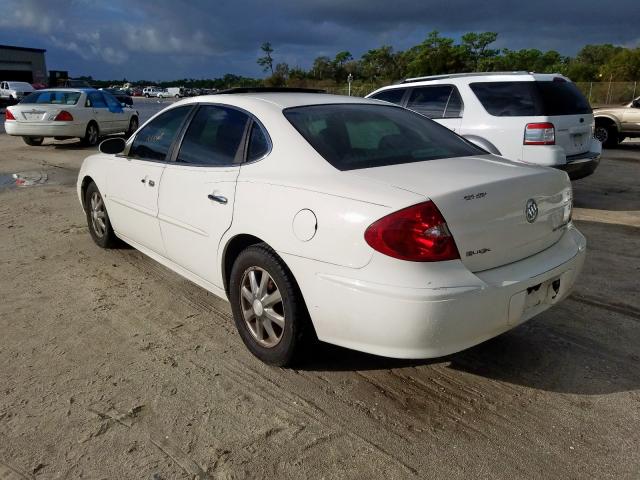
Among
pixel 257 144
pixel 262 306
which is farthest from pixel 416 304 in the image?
pixel 257 144

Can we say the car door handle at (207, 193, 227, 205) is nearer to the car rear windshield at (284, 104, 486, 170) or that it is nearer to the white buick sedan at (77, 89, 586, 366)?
the white buick sedan at (77, 89, 586, 366)

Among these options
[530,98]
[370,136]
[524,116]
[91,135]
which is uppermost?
[530,98]

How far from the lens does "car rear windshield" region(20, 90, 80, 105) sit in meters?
14.2

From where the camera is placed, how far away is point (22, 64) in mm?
76750

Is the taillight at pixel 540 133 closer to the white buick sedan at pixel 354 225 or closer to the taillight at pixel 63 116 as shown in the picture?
the white buick sedan at pixel 354 225

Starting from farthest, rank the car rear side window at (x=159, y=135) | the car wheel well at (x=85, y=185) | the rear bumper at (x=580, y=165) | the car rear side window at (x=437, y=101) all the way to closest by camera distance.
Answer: the car rear side window at (x=437, y=101)
the rear bumper at (x=580, y=165)
the car wheel well at (x=85, y=185)
the car rear side window at (x=159, y=135)

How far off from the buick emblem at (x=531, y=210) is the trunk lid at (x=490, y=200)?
2 cm

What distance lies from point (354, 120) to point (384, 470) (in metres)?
2.14

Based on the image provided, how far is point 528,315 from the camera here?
2811 mm

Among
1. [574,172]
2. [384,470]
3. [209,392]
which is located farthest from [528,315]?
[574,172]

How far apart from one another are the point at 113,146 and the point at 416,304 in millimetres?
3490

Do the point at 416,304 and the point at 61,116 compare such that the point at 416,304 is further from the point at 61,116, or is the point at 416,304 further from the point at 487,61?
the point at 487,61

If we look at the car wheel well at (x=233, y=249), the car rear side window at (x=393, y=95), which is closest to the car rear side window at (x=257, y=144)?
the car wheel well at (x=233, y=249)

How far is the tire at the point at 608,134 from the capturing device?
1469 centimetres
